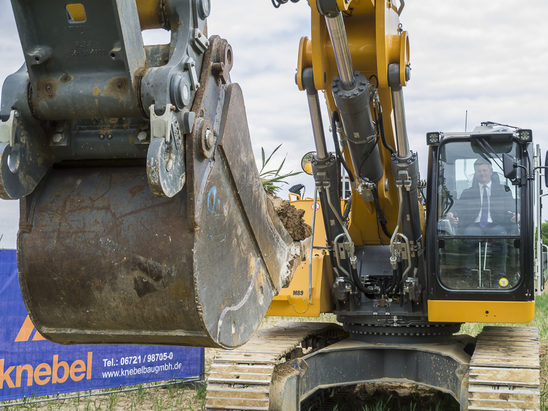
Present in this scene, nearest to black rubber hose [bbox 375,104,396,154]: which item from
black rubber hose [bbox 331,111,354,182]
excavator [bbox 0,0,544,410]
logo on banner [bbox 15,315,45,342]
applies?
excavator [bbox 0,0,544,410]

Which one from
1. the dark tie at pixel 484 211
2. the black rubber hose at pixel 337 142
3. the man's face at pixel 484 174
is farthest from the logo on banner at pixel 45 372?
the man's face at pixel 484 174

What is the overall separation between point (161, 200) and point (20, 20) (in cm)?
81

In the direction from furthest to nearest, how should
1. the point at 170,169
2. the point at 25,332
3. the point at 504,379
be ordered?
the point at 25,332 < the point at 504,379 < the point at 170,169

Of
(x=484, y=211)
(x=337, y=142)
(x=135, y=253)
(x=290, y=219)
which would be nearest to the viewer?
(x=135, y=253)

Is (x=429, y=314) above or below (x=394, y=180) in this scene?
below

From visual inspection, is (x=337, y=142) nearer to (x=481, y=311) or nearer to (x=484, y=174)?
(x=484, y=174)

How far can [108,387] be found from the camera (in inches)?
277

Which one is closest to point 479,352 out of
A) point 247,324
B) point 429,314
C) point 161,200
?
point 429,314

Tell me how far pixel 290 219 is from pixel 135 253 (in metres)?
1.36

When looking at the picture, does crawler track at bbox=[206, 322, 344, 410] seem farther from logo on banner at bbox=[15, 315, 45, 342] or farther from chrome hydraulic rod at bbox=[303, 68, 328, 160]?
logo on banner at bbox=[15, 315, 45, 342]

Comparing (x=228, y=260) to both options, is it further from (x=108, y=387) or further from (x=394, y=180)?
(x=108, y=387)

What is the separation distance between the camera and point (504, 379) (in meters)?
4.86

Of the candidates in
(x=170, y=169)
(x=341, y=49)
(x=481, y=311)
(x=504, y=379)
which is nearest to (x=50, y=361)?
(x=481, y=311)

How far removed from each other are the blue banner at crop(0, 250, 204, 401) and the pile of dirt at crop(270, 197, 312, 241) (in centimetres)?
364
